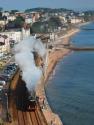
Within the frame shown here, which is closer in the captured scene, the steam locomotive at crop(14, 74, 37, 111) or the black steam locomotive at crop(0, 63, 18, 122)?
the black steam locomotive at crop(0, 63, 18, 122)

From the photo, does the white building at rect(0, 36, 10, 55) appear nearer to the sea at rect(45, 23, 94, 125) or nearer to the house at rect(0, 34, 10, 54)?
the house at rect(0, 34, 10, 54)

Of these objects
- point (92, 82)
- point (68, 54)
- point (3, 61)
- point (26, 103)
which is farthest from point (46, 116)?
point (68, 54)

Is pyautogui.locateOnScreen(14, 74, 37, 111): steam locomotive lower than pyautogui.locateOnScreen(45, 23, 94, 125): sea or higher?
A: higher

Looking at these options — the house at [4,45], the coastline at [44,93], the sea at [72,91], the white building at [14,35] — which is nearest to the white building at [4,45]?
the house at [4,45]

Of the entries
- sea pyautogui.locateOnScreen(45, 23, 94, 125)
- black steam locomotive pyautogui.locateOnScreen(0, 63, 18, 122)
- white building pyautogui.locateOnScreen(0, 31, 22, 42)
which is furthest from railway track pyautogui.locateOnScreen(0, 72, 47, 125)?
white building pyautogui.locateOnScreen(0, 31, 22, 42)

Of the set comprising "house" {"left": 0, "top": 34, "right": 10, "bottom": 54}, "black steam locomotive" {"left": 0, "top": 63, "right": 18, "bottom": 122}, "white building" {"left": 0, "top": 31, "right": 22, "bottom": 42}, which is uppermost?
"black steam locomotive" {"left": 0, "top": 63, "right": 18, "bottom": 122}

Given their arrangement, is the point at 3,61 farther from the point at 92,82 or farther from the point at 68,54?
the point at 68,54

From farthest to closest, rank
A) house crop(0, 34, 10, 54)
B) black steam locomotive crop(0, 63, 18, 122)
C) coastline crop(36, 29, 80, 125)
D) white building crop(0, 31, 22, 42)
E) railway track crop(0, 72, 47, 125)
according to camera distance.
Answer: white building crop(0, 31, 22, 42)
house crop(0, 34, 10, 54)
coastline crop(36, 29, 80, 125)
black steam locomotive crop(0, 63, 18, 122)
railway track crop(0, 72, 47, 125)
